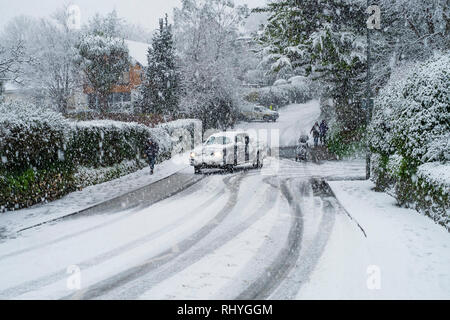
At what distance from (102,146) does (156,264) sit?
34.3ft

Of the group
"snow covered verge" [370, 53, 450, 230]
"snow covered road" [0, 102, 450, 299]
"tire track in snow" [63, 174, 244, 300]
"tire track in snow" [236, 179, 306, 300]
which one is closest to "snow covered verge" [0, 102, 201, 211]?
"snow covered road" [0, 102, 450, 299]

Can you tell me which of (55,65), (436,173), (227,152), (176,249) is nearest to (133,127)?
(227,152)

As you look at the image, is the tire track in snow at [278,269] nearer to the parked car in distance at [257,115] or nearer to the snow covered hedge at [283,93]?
the parked car in distance at [257,115]

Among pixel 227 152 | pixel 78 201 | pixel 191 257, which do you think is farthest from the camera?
pixel 227 152

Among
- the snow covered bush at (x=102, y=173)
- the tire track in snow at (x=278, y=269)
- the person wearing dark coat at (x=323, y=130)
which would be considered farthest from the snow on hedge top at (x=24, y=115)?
the person wearing dark coat at (x=323, y=130)

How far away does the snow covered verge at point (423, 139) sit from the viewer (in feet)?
32.8

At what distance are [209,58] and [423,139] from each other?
101ft

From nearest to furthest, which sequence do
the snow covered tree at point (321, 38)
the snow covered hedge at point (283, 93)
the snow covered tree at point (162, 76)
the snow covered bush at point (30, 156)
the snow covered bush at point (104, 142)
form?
the snow covered bush at point (30, 156)
the snow covered bush at point (104, 142)
the snow covered tree at point (321, 38)
the snow covered tree at point (162, 76)
the snow covered hedge at point (283, 93)

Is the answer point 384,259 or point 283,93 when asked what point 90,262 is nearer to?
point 384,259

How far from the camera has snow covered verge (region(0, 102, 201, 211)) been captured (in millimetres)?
12031

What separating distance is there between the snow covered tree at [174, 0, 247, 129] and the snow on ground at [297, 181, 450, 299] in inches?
1122

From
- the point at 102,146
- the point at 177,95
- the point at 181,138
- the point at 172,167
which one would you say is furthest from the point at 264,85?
the point at 102,146

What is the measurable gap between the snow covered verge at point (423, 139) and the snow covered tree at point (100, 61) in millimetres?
29820

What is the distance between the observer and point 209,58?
3988 centimetres
